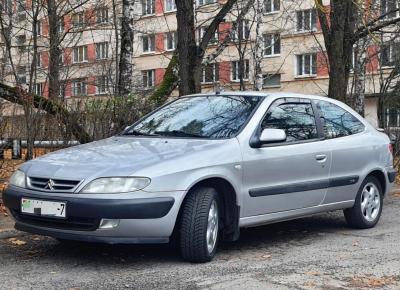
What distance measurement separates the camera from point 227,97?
22.8 feet

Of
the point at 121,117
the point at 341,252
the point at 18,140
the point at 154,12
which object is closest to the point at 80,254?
the point at 341,252

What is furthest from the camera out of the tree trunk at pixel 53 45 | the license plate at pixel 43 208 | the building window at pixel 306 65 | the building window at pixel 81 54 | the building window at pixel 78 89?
the building window at pixel 81 54

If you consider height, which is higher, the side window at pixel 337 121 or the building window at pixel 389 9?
the building window at pixel 389 9

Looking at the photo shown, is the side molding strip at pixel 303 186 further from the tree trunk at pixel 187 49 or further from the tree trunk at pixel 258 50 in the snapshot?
the tree trunk at pixel 258 50

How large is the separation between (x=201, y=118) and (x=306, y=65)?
3718cm

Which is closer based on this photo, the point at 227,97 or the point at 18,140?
the point at 227,97

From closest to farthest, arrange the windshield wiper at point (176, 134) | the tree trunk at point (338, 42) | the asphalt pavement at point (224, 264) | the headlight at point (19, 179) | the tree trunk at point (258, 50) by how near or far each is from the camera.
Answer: the asphalt pavement at point (224, 264)
the headlight at point (19, 179)
the windshield wiper at point (176, 134)
the tree trunk at point (338, 42)
the tree trunk at point (258, 50)

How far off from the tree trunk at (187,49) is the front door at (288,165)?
3884 millimetres

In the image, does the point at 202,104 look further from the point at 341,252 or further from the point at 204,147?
the point at 341,252

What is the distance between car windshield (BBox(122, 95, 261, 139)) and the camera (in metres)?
6.36

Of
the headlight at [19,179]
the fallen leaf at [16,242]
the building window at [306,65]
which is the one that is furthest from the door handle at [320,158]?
the building window at [306,65]

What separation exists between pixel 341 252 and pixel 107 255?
2325 mm

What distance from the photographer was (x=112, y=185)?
5.29 m

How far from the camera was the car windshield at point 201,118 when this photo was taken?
6.36 m
